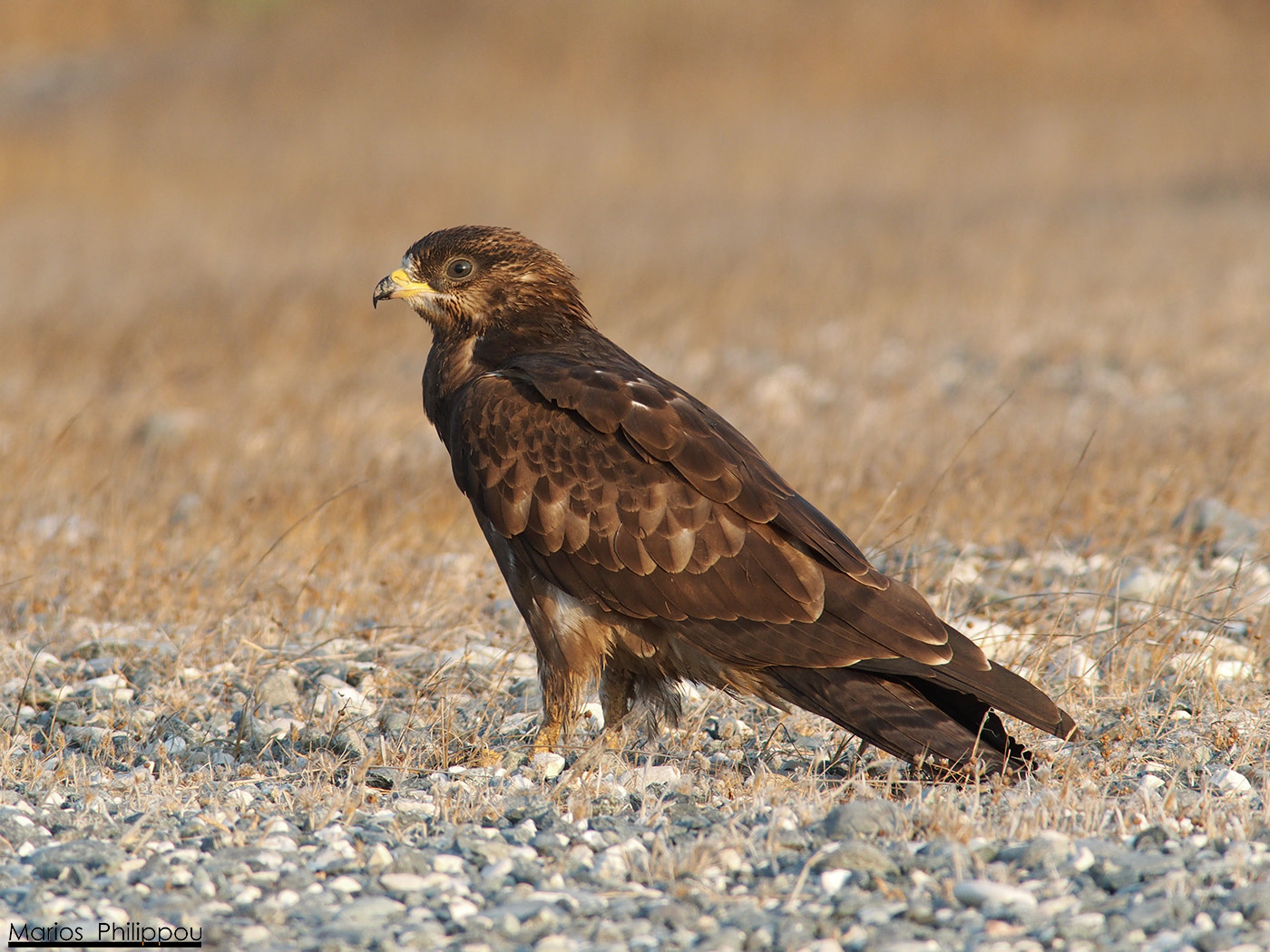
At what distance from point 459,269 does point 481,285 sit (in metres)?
0.10

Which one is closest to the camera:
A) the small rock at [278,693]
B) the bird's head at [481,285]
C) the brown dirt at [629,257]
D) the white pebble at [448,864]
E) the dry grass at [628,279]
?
the white pebble at [448,864]

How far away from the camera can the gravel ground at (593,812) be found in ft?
9.61

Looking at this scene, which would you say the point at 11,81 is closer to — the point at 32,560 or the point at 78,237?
the point at 78,237

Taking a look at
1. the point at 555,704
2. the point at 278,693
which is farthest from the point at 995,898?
the point at 278,693

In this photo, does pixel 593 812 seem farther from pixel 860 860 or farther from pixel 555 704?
pixel 860 860

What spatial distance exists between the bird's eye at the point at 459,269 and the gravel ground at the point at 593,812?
1.35 m

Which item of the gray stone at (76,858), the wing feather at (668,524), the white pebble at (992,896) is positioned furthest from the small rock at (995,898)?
the gray stone at (76,858)

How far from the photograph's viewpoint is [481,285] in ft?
16.4

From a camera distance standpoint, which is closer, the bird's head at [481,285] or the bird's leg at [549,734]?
the bird's leg at [549,734]

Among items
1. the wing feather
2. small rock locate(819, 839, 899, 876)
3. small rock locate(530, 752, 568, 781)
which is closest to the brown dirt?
the wing feather

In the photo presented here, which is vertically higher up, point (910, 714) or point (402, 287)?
point (402, 287)

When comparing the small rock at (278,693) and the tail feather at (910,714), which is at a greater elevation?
the tail feather at (910,714)

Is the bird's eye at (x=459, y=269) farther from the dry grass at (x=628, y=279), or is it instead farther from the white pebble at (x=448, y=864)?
the white pebble at (x=448, y=864)

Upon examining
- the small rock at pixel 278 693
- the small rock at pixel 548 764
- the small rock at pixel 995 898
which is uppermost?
the small rock at pixel 995 898
